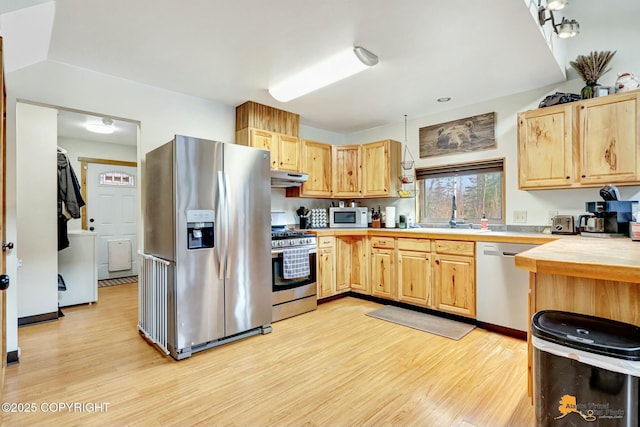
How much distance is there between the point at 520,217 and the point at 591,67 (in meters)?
1.49

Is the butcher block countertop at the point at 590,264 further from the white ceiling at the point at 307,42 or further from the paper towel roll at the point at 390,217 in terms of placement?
the paper towel roll at the point at 390,217

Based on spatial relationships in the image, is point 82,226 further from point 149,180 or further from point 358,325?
point 358,325

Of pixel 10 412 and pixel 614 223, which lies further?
pixel 614 223

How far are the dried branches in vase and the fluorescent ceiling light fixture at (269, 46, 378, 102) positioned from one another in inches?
74.6

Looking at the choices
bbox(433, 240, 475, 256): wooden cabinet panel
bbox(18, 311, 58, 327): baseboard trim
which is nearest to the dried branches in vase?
bbox(433, 240, 475, 256): wooden cabinet panel

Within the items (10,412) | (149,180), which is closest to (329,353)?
(10,412)

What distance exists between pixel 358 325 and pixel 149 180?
252 cm

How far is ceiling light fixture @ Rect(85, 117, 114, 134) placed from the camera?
4.12 metres

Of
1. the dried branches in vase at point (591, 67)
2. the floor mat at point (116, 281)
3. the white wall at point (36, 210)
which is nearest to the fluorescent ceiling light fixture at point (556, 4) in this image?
the dried branches in vase at point (591, 67)

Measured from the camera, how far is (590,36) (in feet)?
9.20

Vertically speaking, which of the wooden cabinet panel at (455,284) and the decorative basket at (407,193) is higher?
the decorative basket at (407,193)

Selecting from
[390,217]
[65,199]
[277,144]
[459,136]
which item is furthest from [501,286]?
[65,199]

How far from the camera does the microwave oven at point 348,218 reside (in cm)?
432

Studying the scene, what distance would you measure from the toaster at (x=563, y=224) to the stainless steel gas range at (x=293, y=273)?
2.46 m
